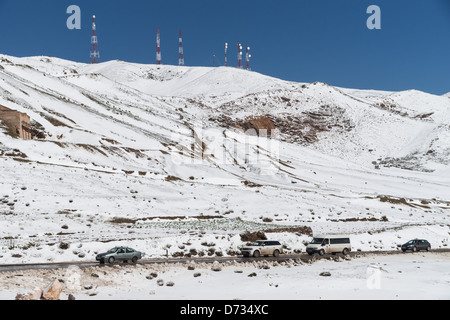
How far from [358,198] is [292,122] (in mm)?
88301

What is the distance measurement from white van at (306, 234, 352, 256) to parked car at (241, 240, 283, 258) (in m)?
2.83

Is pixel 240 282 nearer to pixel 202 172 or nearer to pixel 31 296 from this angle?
pixel 31 296

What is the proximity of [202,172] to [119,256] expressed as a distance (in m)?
53.7

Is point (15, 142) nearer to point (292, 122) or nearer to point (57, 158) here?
point (57, 158)

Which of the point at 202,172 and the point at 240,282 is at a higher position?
the point at 202,172

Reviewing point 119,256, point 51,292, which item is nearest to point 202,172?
point 119,256

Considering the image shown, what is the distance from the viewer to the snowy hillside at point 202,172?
137 ft

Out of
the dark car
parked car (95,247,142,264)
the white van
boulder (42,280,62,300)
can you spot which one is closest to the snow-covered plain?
boulder (42,280,62,300)

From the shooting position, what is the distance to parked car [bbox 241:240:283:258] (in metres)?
33.0

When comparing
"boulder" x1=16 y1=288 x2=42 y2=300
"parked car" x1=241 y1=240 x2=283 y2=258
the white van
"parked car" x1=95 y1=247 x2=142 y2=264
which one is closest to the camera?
"boulder" x1=16 y1=288 x2=42 y2=300

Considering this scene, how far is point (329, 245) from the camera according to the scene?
35.3m

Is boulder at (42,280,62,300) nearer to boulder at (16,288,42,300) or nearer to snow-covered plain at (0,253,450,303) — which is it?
boulder at (16,288,42,300)

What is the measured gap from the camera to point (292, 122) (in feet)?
522
